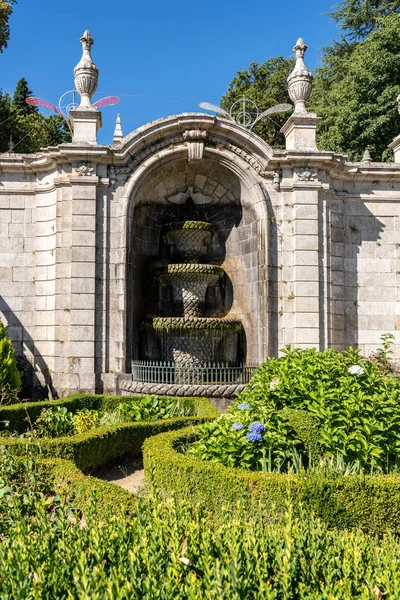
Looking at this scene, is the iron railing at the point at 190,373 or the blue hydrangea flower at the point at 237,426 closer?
the blue hydrangea flower at the point at 237,426

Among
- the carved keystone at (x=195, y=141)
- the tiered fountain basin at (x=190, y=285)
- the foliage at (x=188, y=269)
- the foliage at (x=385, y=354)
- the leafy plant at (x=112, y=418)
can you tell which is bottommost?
the leafy plant at (x=112, y=418)

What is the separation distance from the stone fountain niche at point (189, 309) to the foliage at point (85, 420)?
272 centimetres

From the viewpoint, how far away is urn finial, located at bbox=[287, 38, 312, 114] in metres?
11.2

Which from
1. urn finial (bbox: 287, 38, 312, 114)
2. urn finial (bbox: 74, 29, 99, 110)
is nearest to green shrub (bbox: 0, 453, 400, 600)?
urn finial (bbox: 74, 29, 99, 110)

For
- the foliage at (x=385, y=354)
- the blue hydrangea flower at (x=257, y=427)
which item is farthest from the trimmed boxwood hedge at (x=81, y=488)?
the foliage at (x=385, y=354)

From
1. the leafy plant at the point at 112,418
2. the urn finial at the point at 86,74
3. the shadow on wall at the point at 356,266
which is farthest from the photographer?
the shadow on wall at the point at 356,266

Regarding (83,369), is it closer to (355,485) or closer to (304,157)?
(304,157)

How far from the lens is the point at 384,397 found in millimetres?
5090

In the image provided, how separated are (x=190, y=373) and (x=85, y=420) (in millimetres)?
2993

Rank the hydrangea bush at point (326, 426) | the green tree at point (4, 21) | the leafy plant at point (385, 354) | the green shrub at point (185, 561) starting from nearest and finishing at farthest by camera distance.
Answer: the green shrub at point (185, 561), the hydrangea bush at point (326, 426), the leafy plant at point (385, 354), the green tree at point (4, 21)

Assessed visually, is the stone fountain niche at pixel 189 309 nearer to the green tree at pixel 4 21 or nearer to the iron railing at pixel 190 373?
the iron railing at pixel 190 373

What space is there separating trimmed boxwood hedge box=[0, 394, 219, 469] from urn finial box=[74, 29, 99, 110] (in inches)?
243

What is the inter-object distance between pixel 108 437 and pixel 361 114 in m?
15.4

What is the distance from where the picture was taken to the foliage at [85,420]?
7852 millimetres
